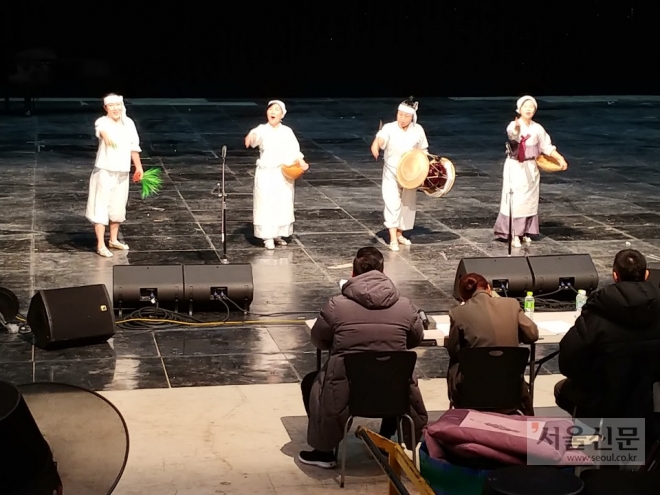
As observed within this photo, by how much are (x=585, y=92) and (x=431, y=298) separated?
1874 centimetres

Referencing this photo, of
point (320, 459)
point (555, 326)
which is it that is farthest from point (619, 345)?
point (320, 459)

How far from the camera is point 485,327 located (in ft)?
22.0

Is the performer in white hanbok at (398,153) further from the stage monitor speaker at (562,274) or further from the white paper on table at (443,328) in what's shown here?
the white paper on table at (443,328)

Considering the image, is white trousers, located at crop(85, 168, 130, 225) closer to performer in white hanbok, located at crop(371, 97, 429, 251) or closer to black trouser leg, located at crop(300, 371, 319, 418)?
performer in white hanbok, located at crop(371, 97, 429, 251)

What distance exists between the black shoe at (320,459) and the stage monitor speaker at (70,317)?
285 cm

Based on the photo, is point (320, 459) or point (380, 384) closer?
point (380, 384)

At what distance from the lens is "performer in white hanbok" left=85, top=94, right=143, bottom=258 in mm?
11367

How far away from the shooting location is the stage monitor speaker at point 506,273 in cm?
1008

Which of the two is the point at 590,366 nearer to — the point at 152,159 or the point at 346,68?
the point at 152,159

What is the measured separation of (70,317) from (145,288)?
1007mm

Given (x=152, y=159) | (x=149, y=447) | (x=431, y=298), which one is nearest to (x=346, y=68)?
(x=152, y=159)

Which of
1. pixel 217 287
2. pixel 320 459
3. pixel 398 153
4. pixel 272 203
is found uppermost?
pixel 398 153

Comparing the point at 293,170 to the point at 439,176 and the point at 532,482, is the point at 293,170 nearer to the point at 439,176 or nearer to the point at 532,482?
the point at 439,176

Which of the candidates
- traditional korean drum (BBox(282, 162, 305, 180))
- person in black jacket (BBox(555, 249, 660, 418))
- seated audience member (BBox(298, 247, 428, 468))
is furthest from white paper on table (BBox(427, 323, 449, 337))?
traditional korean drum (BBox(282, 162, 305, 180))
